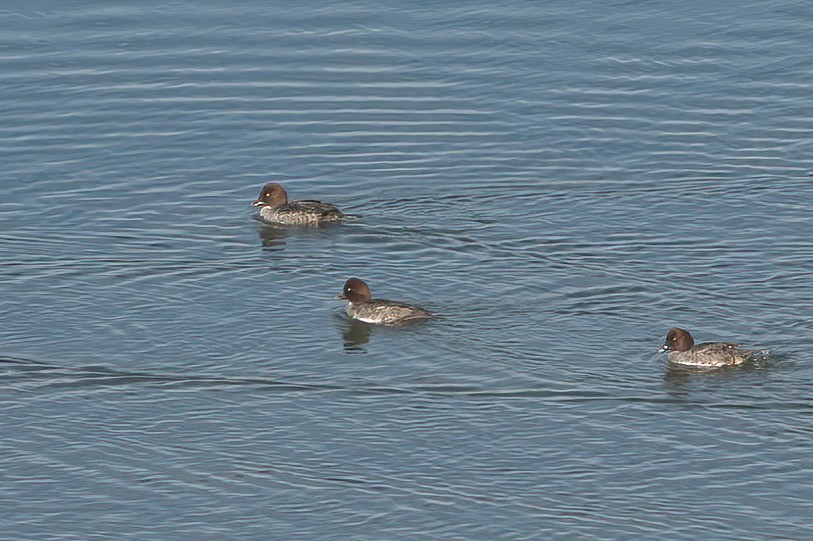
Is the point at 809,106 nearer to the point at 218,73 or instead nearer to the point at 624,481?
the point at 218,73

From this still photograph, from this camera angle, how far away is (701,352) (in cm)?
2119

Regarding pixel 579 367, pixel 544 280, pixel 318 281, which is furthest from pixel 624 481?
pixel 318 281

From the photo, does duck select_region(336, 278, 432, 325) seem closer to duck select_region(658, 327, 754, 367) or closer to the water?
the water

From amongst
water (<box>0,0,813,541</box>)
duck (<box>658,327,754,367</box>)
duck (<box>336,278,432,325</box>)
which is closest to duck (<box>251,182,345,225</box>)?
water (<box>0,0,813,541</box>)

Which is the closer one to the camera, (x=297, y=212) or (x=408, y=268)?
(x=408, y=268)

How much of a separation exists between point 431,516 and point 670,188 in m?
10.7

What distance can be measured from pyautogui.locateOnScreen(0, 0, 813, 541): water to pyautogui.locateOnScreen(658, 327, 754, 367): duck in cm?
21

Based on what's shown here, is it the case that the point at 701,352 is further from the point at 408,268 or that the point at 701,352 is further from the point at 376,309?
the point at 408,268

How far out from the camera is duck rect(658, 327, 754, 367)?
2106cm

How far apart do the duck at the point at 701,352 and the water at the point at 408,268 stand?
0.21 meters

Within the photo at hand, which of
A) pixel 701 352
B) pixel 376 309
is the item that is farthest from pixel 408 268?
pixel 701 352

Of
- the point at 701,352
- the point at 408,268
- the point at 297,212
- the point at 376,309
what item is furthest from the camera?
the point at 297,212

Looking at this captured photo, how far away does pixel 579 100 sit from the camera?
103ft

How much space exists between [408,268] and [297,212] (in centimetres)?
259
